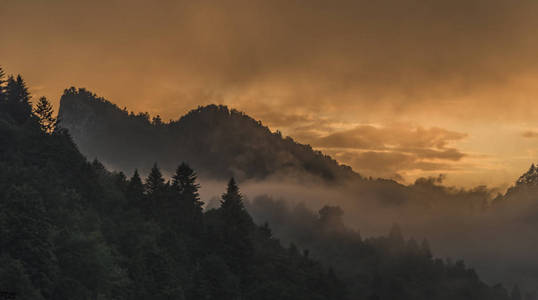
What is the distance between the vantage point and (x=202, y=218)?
174 m

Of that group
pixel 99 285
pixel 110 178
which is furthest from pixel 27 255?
pixel 110 178

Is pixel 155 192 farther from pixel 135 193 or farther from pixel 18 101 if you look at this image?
pixel 18 101

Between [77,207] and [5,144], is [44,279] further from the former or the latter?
[5,144]

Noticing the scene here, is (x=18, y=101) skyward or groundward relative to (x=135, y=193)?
A: skyward

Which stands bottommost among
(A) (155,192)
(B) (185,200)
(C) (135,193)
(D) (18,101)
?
(B) (185,200)

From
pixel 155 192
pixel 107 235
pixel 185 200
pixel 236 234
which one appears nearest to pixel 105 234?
pixel 107 235

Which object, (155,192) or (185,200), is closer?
(155,192)

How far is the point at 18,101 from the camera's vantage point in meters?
149

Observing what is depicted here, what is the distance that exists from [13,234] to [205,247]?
265ft

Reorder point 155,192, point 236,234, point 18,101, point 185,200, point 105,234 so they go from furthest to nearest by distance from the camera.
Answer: point 236,234
point 185,200
point 155,192
point 18,101
point 105,234

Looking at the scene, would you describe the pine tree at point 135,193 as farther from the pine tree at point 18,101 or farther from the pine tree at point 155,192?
the pine tree at point 18,101

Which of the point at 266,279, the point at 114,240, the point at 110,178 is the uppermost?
the point at 110,178

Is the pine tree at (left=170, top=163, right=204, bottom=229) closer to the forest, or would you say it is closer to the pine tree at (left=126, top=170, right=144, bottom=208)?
the forest

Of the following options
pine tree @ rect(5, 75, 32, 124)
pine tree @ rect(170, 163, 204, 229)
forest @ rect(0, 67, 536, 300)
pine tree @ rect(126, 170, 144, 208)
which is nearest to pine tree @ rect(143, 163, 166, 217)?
forest @ rect(0, 67, 536, 300)
